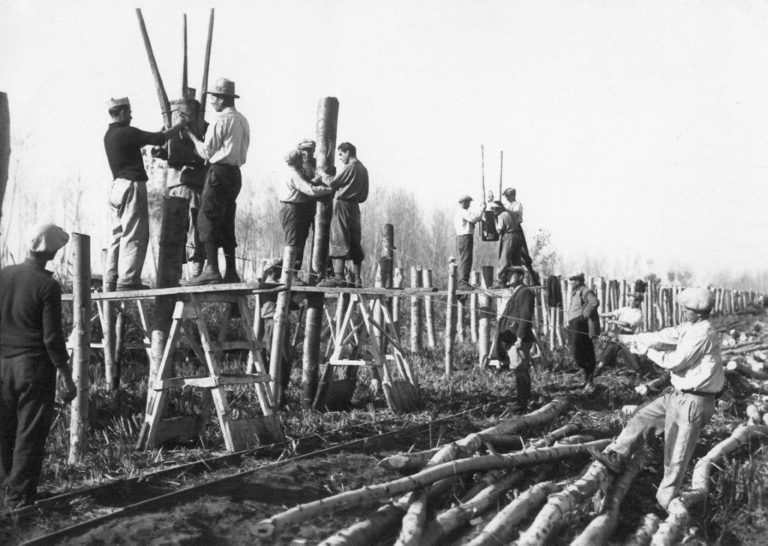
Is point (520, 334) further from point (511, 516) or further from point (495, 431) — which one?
point (511, 516)

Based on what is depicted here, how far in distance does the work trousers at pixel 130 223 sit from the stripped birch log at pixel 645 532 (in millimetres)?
5325

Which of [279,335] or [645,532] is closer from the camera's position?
[645,532]

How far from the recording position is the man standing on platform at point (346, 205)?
10391mm

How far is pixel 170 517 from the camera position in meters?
5.45

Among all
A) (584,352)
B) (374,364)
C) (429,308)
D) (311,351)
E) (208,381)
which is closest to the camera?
(208,381)

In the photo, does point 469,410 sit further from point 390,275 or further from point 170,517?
point 170,517

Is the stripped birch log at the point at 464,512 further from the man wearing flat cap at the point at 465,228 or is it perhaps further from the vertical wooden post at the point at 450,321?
the man wearing flat cap at the point at 465,228

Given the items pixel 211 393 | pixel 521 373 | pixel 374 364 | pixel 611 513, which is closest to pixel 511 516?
pixel 611 513

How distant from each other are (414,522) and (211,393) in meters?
3.30

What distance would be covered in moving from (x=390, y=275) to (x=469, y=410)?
3450 millimetres

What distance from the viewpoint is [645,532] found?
18.9 ft

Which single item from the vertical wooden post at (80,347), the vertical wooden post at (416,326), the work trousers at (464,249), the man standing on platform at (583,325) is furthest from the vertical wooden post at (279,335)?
the work trousers at (464,249)

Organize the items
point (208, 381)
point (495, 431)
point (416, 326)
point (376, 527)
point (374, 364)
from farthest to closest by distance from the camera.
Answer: point (416, 326), point (374, 364), point (495, 431), point (208, 381), point (376, 527)

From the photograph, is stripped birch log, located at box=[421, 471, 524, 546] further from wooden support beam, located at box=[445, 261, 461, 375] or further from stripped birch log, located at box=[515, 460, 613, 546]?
wooden support beam, located at box=[445, 261, 461, 375]
